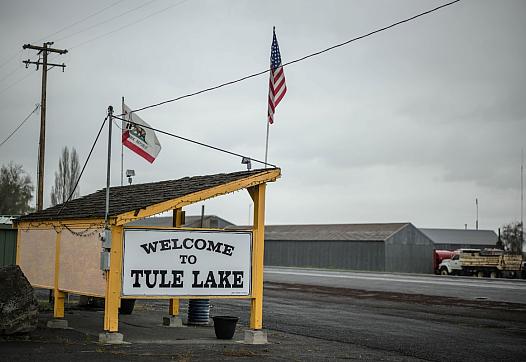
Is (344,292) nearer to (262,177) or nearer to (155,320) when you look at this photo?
(155,320)

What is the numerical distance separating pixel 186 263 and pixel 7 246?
1308cm

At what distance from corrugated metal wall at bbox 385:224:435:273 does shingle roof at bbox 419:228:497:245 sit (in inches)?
240

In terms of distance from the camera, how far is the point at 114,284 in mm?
14070

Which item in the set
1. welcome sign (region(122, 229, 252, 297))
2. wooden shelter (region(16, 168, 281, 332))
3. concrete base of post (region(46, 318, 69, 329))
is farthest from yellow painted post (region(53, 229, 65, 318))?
welcome sign (region(122, 229, 252, 297))

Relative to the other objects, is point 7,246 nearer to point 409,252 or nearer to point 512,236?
point 409,252

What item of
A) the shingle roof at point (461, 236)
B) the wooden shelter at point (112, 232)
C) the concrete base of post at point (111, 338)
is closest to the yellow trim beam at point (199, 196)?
the wooden shelter at point (112, 232)

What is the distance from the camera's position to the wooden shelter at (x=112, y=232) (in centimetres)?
1413

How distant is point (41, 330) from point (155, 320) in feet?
13.9

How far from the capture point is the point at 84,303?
22891mm

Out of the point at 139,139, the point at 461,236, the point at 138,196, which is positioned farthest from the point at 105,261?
the point at 461,236

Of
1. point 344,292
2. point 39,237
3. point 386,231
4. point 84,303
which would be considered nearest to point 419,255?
point 386,231

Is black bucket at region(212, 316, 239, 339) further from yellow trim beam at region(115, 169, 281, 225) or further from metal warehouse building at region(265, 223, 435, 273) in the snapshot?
metal warehouse building at region(265, 223, 435, 273)

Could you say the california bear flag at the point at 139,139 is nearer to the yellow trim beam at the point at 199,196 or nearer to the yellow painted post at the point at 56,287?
the yellow painted post at the point at 56,287

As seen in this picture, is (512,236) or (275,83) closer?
(275,83)
